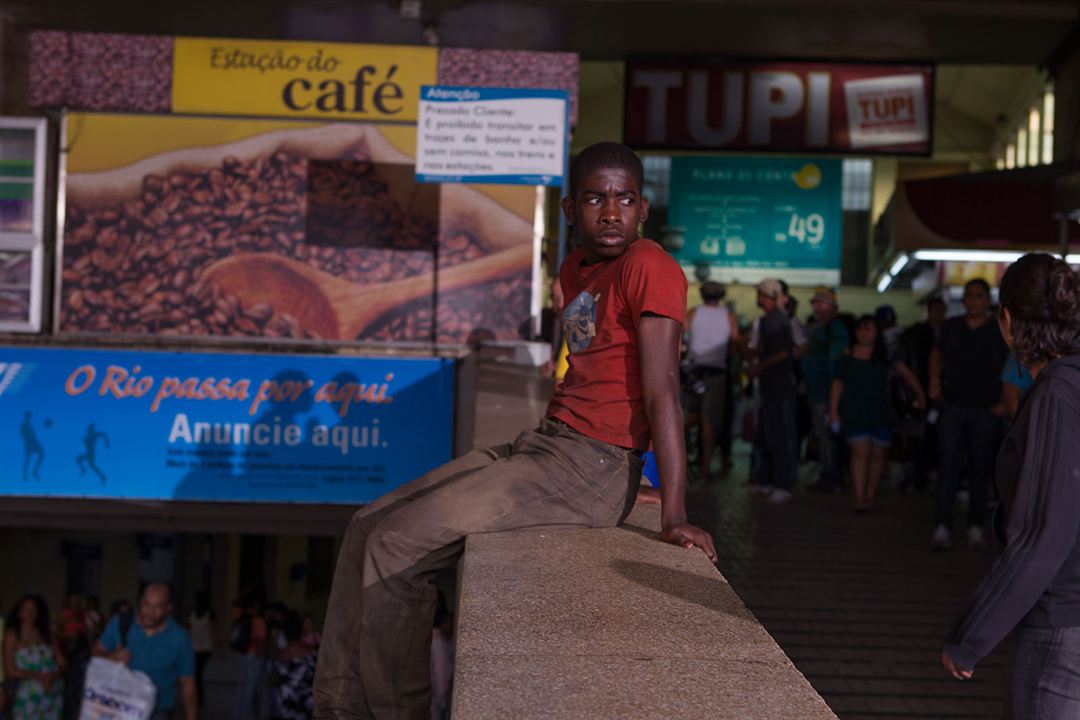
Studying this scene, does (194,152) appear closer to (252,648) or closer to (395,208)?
(395,208)

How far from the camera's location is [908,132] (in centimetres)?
1178

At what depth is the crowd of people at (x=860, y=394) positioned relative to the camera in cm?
803

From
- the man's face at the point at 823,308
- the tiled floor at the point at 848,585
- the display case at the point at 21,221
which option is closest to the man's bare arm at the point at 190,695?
the display case at the point at 21,221

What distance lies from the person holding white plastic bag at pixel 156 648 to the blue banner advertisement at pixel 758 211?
41.0ft

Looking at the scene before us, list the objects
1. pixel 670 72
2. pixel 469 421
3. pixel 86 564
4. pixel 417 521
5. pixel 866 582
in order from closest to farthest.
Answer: pixel 417 521, pixel 866 582, pixel 469 421, pixel 670 72, pixel 86 564

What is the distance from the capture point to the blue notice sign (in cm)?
898

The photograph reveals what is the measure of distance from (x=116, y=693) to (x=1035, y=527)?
7.79 metres

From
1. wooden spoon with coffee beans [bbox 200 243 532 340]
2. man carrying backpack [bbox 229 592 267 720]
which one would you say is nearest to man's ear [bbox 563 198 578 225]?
wooden spoon with coffee beans [bbox 200 243 532 340]

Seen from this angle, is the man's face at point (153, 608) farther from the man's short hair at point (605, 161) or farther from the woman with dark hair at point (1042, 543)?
the woman with dark hair at point (1042, 543)

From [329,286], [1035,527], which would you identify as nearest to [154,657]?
[329,286]

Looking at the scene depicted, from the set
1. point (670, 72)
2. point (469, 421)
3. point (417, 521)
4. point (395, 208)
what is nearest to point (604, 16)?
point (670, 72)

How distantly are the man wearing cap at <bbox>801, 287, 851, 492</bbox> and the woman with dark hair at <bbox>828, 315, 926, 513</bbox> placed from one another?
0.72 meters

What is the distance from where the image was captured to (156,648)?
30.8ft

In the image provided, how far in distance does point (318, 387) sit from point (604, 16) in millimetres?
4025
